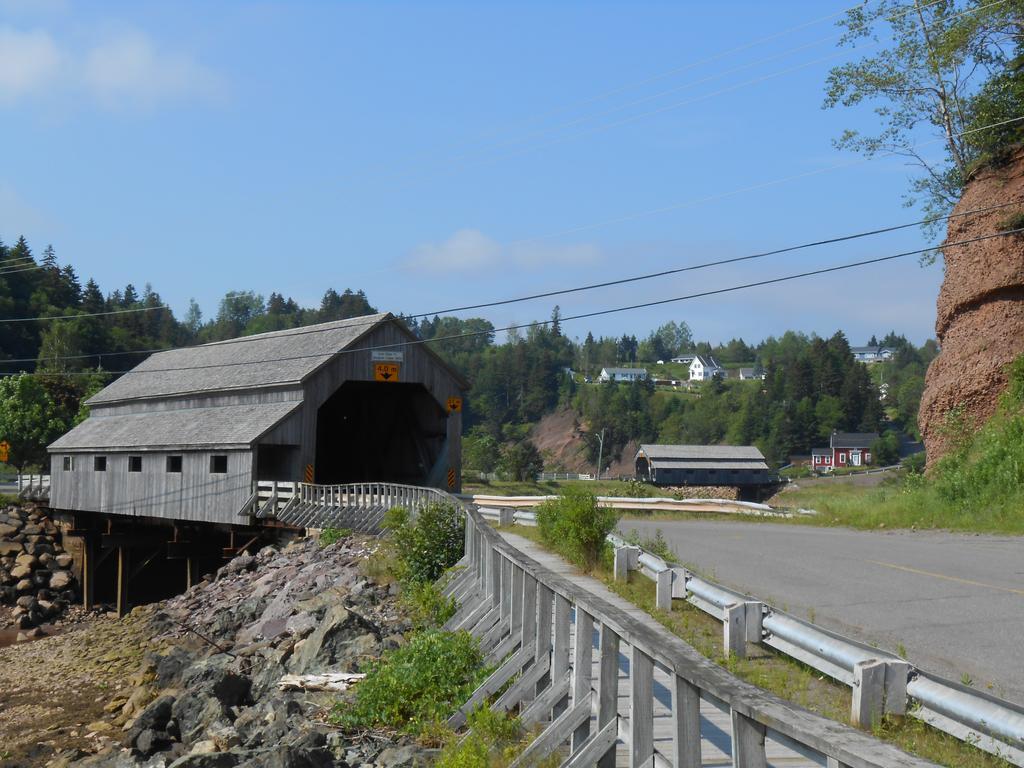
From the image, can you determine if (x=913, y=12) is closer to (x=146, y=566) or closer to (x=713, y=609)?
(x=713, y=609)

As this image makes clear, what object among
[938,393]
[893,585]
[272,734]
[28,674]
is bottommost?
[28,674]

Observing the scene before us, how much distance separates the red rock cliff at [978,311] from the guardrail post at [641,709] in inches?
945

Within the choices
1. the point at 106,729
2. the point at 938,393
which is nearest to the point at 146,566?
the point at 106,729

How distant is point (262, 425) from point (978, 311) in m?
20.2

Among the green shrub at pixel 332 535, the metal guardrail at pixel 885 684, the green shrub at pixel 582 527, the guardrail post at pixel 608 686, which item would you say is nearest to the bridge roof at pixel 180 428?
the green shrub at pixel 332 535

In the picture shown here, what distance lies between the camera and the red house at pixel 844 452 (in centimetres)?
13288

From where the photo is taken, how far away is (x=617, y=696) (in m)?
6.90

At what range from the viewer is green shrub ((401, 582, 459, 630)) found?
13.9 metres

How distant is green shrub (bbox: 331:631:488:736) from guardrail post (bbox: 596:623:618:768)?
342cm

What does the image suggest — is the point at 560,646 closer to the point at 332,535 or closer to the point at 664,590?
the point at 664,590

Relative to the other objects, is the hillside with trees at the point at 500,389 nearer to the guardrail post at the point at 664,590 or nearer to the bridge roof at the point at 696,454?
the bridge roof at the point at 696,454

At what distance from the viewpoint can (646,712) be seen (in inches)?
228

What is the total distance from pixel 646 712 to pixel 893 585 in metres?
9.71

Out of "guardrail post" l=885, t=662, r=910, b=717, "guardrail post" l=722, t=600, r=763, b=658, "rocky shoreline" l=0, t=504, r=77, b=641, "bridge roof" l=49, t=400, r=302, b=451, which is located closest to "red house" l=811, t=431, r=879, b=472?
"rocky shoreline" l=0, t=504, r=77, b=641
